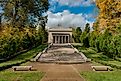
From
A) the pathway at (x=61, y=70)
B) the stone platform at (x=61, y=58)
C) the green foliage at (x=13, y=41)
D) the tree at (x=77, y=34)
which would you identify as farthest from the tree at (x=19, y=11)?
the tree at (x=77, y=34)

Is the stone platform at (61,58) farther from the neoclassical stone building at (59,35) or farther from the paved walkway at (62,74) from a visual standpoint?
the neoclassical stone building at (59,35)

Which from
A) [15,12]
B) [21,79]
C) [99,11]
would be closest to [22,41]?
[15,12]

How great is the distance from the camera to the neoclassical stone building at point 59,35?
77750mm

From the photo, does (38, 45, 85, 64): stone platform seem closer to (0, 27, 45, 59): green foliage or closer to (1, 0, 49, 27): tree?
(0, 27, 45, 59): green foliage

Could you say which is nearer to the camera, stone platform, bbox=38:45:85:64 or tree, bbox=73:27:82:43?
stone platform, bbox=38:45:85:64

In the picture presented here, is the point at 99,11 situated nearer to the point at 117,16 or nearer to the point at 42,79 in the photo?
the point at 117,16

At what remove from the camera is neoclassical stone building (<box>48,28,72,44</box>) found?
255 feet

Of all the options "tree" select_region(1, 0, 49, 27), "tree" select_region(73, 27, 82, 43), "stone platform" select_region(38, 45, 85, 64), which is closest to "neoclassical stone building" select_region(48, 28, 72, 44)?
"tree" select_region(73, 27, 82, 43)

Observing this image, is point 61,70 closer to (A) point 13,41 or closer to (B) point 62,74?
(B) point 62,74

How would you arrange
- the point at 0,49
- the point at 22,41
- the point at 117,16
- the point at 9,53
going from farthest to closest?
the point at 22,41 < the point at 117,16 < the point at 9,53 < the point at 0,49

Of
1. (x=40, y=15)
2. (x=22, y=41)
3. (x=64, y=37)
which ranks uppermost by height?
(x=40, y=15)

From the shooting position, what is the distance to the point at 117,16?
1468 inches

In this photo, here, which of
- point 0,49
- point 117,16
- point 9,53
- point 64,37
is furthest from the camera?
point 64,37

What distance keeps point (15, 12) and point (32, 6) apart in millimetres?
2967
